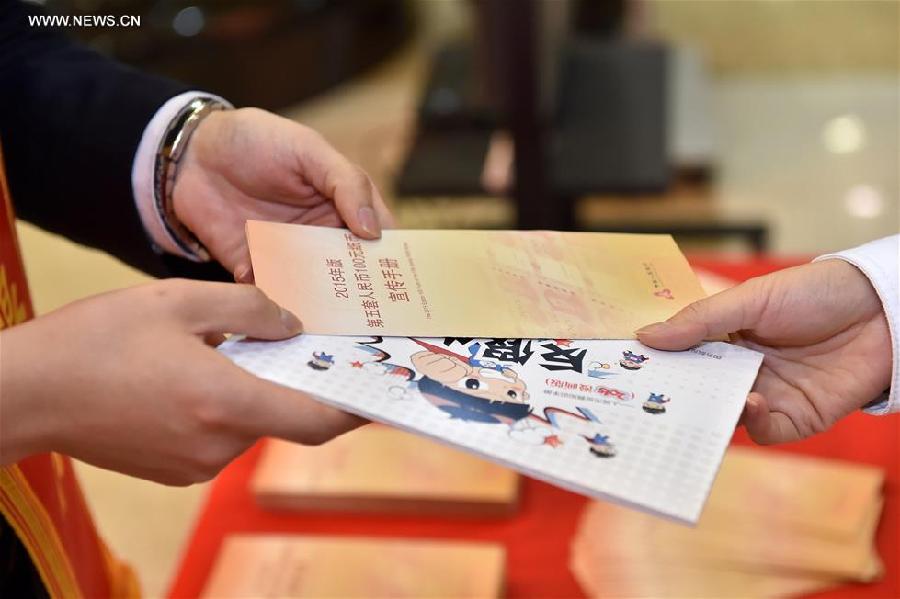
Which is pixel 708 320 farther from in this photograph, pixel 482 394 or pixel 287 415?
pixel 287 415

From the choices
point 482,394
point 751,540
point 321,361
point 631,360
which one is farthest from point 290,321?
point 751,540

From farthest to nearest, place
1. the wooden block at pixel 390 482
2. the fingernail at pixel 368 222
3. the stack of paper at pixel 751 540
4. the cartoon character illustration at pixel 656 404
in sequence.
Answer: the wooden block at pixel 390 482 → the stack of paper at pixel 751 540 → the fingernail at pixel 368 222 → the cartoon character illustration at pixel 656 404

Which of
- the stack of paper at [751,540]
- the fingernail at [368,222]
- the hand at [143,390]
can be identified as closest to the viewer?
the hand at [143,390]

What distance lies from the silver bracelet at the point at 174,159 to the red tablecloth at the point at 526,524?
0.33 metres

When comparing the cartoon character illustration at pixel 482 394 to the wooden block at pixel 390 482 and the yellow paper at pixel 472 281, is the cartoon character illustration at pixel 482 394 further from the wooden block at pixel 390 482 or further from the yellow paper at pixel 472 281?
the wooden block at pixel 390 482

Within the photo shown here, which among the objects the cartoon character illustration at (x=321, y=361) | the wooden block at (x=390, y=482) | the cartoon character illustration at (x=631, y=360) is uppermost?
the cartoon character illustration at (x=321, y=361)

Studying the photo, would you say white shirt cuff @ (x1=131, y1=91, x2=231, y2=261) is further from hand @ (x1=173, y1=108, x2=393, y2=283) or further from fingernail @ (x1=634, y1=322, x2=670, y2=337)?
fingernail @ (x1=634, y1=322, x2=670, y2=337)

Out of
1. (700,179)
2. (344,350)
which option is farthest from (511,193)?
(344,350)

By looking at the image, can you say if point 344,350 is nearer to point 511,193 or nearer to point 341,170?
point 341,170

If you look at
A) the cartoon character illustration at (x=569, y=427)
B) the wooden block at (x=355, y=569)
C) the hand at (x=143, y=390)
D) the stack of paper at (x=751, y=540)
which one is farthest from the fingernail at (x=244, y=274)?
the stack of paper at (x=751, y=540)

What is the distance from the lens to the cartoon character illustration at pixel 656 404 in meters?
0.68

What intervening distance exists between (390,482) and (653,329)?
45 centimetres

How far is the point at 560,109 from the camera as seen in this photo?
82.7 inches

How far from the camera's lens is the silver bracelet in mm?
882
